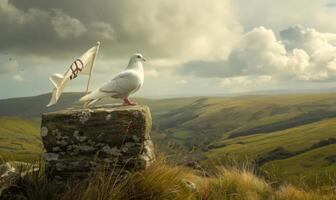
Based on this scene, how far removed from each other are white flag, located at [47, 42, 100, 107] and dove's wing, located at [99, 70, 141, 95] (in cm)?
A: 80

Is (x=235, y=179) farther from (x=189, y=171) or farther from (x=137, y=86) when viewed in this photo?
(x=137, y=86)

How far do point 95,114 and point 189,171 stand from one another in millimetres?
3611

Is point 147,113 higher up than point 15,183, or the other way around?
point 147,113

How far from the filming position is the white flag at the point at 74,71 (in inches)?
409

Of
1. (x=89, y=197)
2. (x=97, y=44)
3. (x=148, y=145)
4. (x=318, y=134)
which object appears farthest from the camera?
(x=318, y=134)

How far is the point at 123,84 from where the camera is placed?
10.5 metres

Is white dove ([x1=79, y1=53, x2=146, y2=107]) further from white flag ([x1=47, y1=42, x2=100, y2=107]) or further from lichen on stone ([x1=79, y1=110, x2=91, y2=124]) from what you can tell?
lichen on stone ([x1=79, y1=110, x2=91, y2=124])

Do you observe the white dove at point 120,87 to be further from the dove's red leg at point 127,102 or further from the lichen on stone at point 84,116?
the lichen on stone at point 84,116

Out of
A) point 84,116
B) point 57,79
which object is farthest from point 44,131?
point 57,79

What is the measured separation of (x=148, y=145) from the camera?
10.1m

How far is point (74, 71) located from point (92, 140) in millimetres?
2148

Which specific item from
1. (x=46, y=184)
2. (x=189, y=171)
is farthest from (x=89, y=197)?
(x=189, y=171)

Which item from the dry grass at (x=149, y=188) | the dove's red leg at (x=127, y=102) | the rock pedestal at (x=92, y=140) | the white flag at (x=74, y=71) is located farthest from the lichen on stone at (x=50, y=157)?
the dove's red leg at (x=127, y=102)

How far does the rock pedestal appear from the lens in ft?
30.8
